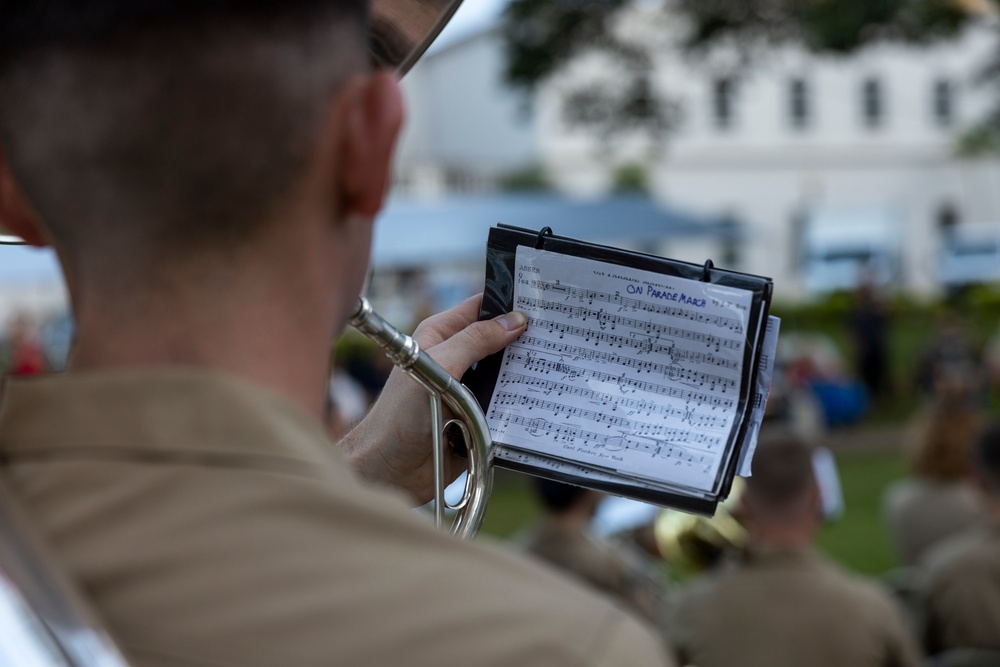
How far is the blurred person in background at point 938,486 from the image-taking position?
477cm

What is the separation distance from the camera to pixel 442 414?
1.28m

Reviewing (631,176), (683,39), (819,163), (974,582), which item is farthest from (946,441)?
(819,163)

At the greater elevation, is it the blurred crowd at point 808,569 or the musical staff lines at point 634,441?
the musical staff lines at point 634,441

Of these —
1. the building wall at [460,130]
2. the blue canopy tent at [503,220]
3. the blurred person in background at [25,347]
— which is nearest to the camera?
the blurred person in background at [25,347]

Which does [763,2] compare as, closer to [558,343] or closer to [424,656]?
[558,343]

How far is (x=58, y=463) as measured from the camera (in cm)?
71

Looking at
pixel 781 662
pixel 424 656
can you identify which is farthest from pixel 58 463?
pixel 781 662

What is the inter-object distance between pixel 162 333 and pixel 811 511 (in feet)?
9.67

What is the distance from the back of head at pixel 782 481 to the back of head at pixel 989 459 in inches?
27.6

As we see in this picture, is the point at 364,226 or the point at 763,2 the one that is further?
the point at 763,2

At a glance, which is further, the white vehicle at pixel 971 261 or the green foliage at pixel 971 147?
the green foliage at pixel 971 147

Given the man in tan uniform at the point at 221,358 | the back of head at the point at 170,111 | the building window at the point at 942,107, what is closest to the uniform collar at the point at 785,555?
the man in tan uniform at the point at 221,358

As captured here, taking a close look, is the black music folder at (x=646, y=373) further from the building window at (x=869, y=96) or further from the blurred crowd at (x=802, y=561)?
the building window at (x=869, y=96)

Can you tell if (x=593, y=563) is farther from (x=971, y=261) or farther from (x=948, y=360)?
(x=971, y=261)
